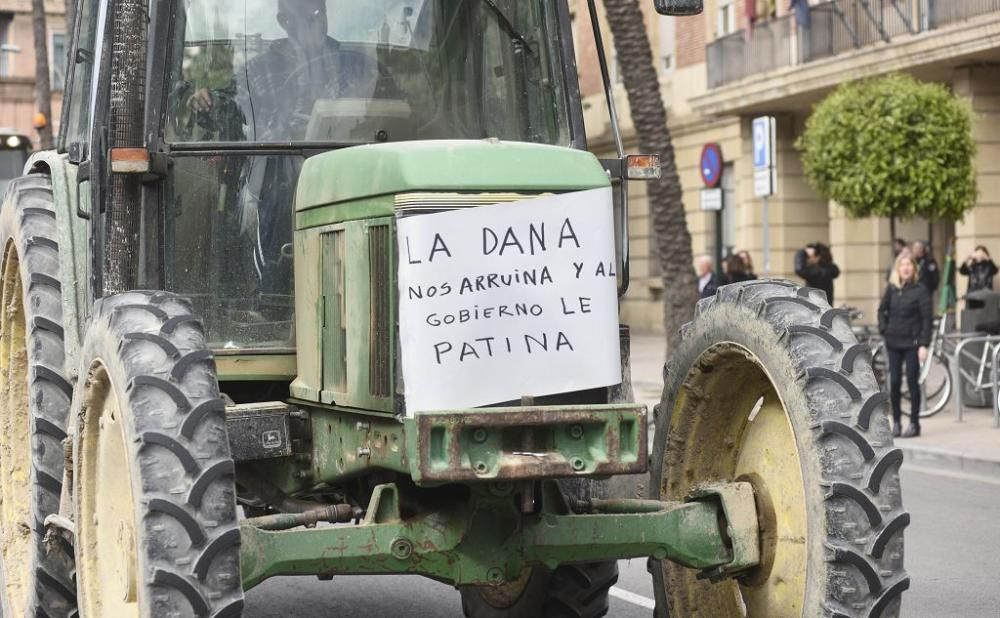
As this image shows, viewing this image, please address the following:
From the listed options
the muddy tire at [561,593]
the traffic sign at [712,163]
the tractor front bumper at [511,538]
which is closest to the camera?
the tractor front bumper at [511,538]

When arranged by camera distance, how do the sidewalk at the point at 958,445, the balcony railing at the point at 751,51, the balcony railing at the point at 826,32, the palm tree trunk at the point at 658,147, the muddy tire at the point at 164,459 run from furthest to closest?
the balcony railing at the point at 751,51, the balcony railing at the point at 826,32, the palm tree trunk at the point at 658,147, the sidewalk at the point at 958,445, the muddy tire at the point at 164,459

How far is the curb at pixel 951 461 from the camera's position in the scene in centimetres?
1524

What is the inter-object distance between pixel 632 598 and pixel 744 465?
3.06 m

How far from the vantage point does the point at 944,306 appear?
2764 centimetres

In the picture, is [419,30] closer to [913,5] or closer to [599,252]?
[599,252]

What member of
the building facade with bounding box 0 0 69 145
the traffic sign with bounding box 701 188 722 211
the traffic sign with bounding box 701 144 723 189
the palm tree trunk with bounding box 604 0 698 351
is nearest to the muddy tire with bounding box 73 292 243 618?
the palm tree trunk with bounding box 604 0 698 351

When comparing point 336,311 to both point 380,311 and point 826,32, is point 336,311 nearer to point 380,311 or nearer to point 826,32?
point 380,311

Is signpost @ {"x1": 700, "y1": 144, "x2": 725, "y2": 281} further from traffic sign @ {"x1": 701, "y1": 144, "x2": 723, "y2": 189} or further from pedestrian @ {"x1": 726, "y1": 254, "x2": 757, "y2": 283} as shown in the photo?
pedestrian @ {"x1": 726, "y1": 254, "x2": 757, "y2": 283}

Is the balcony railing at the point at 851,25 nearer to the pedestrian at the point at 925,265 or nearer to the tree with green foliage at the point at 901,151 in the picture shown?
the tree with green foliage at the point at 901,151

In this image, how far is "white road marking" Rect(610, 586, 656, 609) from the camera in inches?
341

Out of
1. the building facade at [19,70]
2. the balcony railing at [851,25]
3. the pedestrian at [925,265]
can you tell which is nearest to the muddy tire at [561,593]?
the pedestrian at [925,265]

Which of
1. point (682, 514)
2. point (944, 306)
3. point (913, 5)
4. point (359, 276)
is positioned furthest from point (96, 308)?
point (913, 5)

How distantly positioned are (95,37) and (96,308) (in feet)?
5.27

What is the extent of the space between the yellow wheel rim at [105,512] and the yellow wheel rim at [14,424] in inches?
64.2
